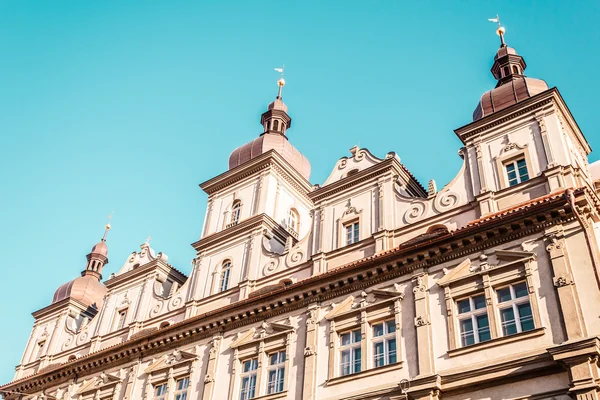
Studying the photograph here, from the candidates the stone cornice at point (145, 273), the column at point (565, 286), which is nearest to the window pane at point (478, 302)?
the column at point (565, 286)

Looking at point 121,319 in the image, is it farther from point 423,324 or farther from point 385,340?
point 423,324

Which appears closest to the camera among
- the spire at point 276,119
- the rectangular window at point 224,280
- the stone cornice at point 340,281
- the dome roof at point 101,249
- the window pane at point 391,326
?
the stone cornice at point 340,281

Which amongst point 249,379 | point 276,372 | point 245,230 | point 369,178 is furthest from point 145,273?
point 369,178

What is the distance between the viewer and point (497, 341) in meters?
20.1

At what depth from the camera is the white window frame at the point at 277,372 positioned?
2474cm

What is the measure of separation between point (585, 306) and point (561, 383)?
7.89 ft

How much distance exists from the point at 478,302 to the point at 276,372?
325 inches

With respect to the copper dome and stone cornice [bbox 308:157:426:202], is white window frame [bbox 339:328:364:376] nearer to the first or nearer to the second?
stone cornice [bbox 308:157:426:202]

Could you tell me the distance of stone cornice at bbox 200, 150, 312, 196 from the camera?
34719mm

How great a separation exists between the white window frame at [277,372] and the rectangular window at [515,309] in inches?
337

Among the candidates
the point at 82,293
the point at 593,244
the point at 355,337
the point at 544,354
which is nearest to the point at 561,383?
the point at 544,354

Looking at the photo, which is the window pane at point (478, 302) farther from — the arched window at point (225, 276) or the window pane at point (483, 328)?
the arched window at point (225, 276)

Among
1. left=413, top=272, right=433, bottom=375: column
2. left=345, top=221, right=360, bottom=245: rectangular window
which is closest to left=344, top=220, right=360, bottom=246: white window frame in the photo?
left=345, top=221, right=360, bottom=245: rectangular window

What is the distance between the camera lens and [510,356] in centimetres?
1955
